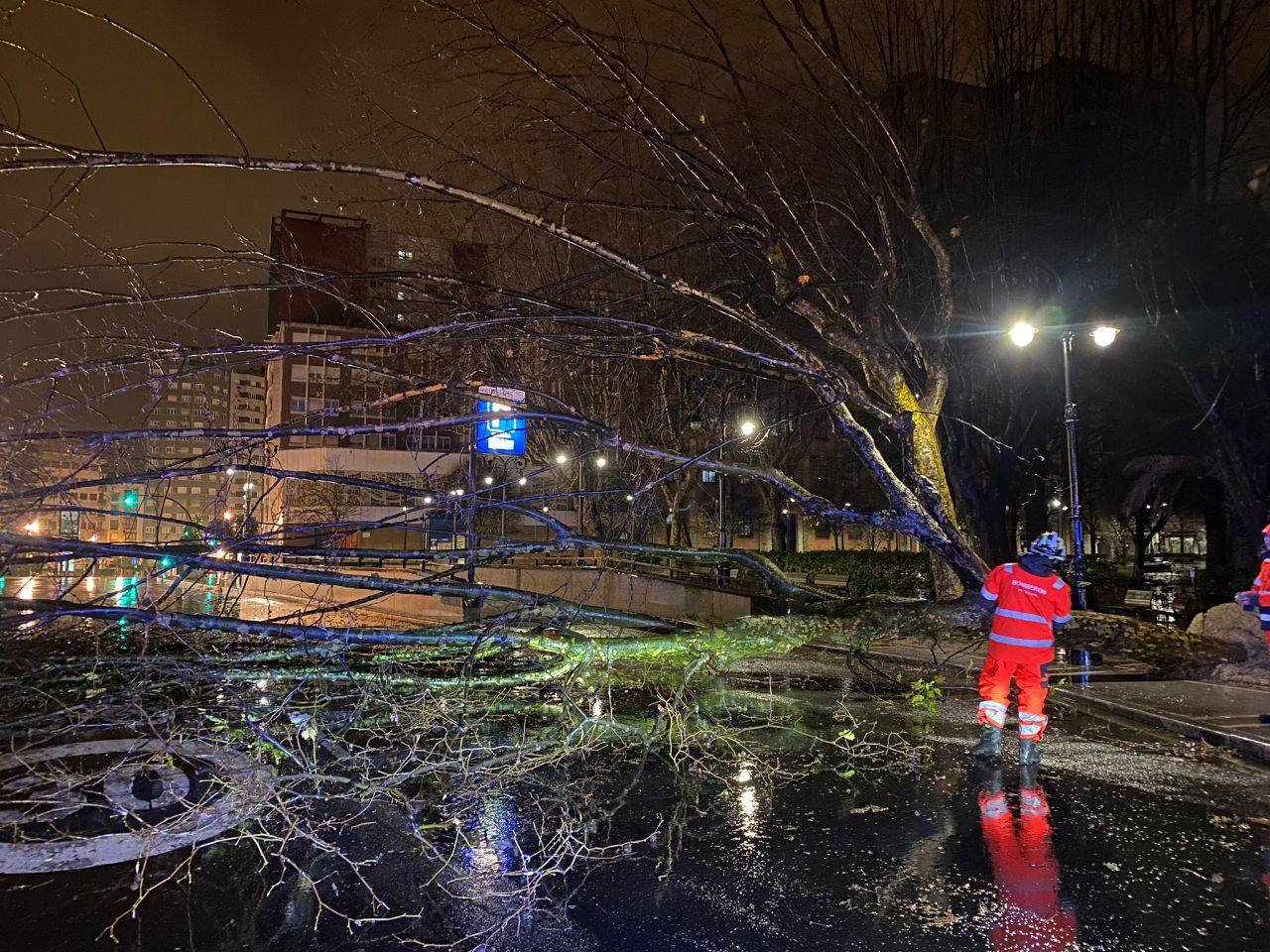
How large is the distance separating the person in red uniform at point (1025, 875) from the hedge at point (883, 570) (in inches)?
539

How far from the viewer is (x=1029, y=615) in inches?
225

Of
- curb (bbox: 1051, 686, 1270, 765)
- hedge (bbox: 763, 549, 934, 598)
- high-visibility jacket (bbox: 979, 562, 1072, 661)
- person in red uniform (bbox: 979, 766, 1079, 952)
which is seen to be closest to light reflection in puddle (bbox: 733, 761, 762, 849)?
person in red uniform (bbox: 979, 766, 1079, 952)

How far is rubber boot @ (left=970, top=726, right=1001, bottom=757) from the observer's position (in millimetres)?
5807

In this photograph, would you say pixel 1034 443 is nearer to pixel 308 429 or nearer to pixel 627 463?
pixel 627 463

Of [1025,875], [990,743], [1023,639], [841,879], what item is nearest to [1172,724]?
[990,743]

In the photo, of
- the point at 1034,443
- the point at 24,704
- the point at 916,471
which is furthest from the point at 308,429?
the point at 1034,443

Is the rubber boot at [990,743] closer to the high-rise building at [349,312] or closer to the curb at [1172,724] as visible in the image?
the curb at [1172,724]

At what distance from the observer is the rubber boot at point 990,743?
581 cm

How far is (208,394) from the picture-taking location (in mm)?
5367

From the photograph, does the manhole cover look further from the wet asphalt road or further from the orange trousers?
the orange trousers

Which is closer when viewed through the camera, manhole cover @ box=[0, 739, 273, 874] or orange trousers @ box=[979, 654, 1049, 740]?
manhole cover @ box=[0, 739, 273, 874]

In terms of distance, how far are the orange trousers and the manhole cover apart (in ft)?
15.8

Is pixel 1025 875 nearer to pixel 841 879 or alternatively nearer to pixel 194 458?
pixel 841 879

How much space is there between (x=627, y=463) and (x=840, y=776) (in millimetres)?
18196
